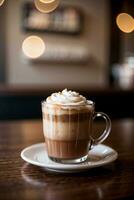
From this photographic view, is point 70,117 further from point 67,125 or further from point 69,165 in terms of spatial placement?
point 69,165

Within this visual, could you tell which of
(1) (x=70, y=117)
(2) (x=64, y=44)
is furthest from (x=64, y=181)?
(2) (x=64, y=44)

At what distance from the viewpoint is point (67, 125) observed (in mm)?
863

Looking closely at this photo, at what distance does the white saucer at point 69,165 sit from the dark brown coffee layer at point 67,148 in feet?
0.09

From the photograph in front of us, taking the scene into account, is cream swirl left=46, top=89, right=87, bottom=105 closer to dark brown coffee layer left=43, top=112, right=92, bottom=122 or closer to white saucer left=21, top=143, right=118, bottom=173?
dark brown coffee layer left=43, top=112, right=92, bottom=122

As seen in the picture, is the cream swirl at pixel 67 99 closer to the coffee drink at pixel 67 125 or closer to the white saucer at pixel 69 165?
the coffee drink at pixel 67 125

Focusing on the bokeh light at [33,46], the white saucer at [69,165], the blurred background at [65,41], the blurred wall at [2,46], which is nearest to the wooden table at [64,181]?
the white saucer at [69,165]

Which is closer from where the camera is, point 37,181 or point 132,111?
point 37,181

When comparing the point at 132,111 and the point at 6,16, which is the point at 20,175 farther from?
the point at 6,16

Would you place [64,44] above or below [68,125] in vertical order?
above

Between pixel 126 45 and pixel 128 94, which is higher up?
pixel 126 45

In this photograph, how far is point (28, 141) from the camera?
1232 mm

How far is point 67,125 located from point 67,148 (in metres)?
0.06

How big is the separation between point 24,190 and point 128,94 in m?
1.97

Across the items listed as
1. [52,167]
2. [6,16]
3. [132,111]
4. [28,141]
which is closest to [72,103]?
[52,167]
